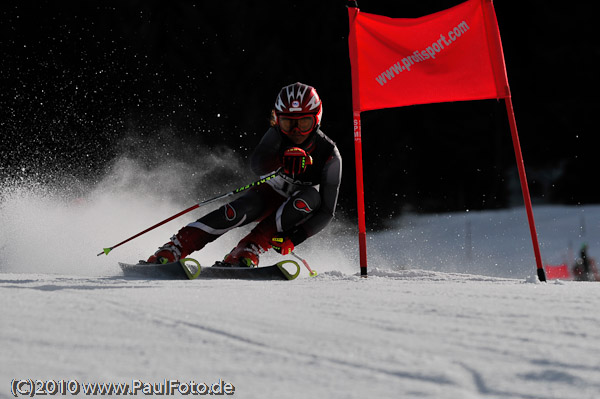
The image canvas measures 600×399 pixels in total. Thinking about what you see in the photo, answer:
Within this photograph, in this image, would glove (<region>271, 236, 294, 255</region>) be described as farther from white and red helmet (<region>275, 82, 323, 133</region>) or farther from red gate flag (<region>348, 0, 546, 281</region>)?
white and red helmet (<region>275, 82, 323, 133</region>)

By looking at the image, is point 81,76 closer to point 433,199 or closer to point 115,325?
point 433,199

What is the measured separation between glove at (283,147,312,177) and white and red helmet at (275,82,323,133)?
0.97 ft

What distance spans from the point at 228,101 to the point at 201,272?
8029mm

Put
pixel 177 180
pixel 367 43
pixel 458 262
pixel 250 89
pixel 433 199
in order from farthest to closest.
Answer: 1. pixel 433 199
2. pixel 250 89
3. pixel 177 180
4. pixel 458 262
5. pixel 367 43

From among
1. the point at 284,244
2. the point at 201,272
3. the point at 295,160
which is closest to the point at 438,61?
the point at 295,160

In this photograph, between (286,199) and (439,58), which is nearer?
(439,58)

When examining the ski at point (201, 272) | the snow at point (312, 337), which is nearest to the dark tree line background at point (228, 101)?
the ski at point (201, 272)

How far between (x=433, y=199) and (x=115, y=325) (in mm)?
10907

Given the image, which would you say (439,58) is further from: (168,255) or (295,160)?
(168,255)

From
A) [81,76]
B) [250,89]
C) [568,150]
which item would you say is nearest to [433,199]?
[568,150]

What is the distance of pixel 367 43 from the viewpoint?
154 inches

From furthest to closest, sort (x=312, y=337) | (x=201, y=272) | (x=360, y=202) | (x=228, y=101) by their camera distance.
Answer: (x=228, y=101) < (x=360, y=202) < (x=201, y=272) < (x=312, y=337)

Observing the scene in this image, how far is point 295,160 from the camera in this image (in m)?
3.67

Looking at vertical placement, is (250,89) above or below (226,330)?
above
